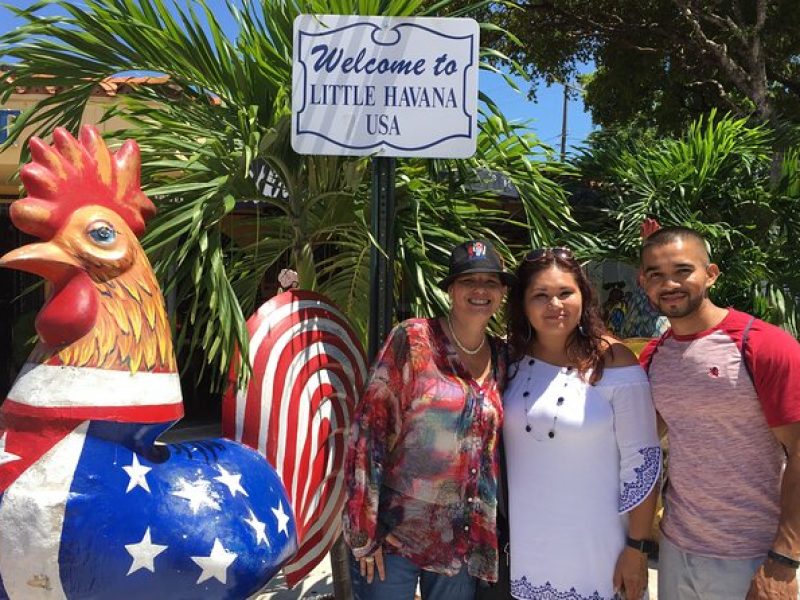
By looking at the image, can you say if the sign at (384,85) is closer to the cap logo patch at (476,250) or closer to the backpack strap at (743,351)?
the cap logo patch at (476,250)

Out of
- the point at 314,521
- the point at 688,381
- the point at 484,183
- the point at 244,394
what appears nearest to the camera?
the point at 688,381

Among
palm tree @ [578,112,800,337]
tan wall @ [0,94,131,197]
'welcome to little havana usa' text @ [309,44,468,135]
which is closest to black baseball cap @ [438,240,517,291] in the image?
'welcome to little havana usa' text @ [309,44,468,135]

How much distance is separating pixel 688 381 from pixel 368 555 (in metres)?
0.95

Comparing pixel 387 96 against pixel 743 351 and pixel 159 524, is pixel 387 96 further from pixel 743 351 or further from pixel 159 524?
pixel 159 524

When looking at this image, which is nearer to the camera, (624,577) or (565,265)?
(624,577)

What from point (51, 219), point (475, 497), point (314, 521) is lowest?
point (314, 521)

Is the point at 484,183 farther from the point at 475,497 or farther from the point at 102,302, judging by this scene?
the point at 102,302

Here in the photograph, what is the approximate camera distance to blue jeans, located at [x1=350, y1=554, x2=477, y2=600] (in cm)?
199

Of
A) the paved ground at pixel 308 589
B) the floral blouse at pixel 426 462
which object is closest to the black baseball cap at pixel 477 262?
the floral blouse at pixel 426 462

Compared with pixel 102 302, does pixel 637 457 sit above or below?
below

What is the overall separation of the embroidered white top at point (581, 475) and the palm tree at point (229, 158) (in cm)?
80

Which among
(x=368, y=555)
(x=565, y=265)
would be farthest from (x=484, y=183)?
(x=368, y=555)

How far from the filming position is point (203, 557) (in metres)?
1.69

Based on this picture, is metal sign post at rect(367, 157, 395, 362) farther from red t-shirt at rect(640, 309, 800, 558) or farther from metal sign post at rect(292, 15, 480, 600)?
red t-shirt at rect(640, 309, 800, 558)
